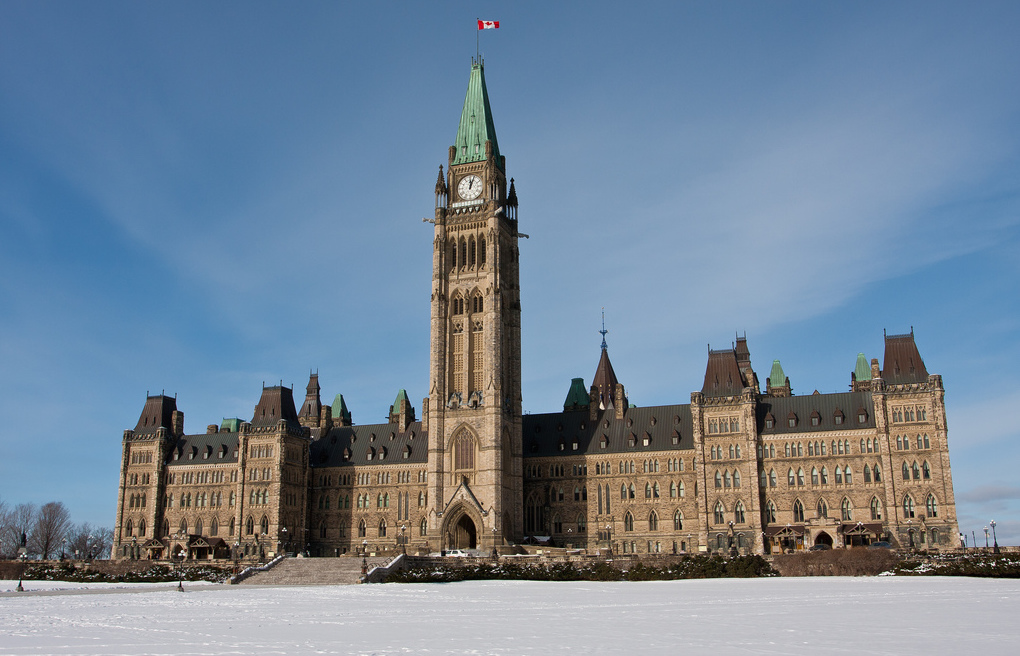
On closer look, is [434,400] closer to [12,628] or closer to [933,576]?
[933,576]

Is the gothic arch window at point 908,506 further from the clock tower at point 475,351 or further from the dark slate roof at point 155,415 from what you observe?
the dark slate roof at point 155,415

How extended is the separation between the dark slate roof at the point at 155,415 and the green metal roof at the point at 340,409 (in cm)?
2588

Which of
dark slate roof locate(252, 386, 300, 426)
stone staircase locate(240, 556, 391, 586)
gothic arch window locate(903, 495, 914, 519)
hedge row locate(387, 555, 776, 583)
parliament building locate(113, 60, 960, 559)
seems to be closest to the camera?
hedge row locate(387, 555, 776, 583)

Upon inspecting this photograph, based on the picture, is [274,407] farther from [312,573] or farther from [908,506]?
[908,506]

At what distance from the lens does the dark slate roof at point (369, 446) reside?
109m

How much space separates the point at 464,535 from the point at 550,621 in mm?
67755

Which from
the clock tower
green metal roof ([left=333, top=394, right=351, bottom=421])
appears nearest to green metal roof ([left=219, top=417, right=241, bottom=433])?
green metal roof ([left=333, top=394, right=351, bottom=421])

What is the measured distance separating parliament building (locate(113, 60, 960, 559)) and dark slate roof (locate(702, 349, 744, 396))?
227 millimetres

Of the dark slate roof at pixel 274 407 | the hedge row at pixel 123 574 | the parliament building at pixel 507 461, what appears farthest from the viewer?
the dark slate roof at pixel 274 407

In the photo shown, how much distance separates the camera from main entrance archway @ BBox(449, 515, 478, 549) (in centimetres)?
9600

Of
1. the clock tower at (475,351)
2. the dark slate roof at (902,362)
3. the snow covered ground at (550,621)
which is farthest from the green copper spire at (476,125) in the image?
the snow covered ground at (550,621)

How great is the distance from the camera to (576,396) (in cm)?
12412

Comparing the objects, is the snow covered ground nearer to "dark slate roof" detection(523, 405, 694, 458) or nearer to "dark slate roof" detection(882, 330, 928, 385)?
"dark slate roof" detection(882, 330, 928, 385)

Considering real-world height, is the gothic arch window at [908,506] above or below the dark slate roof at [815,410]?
below
